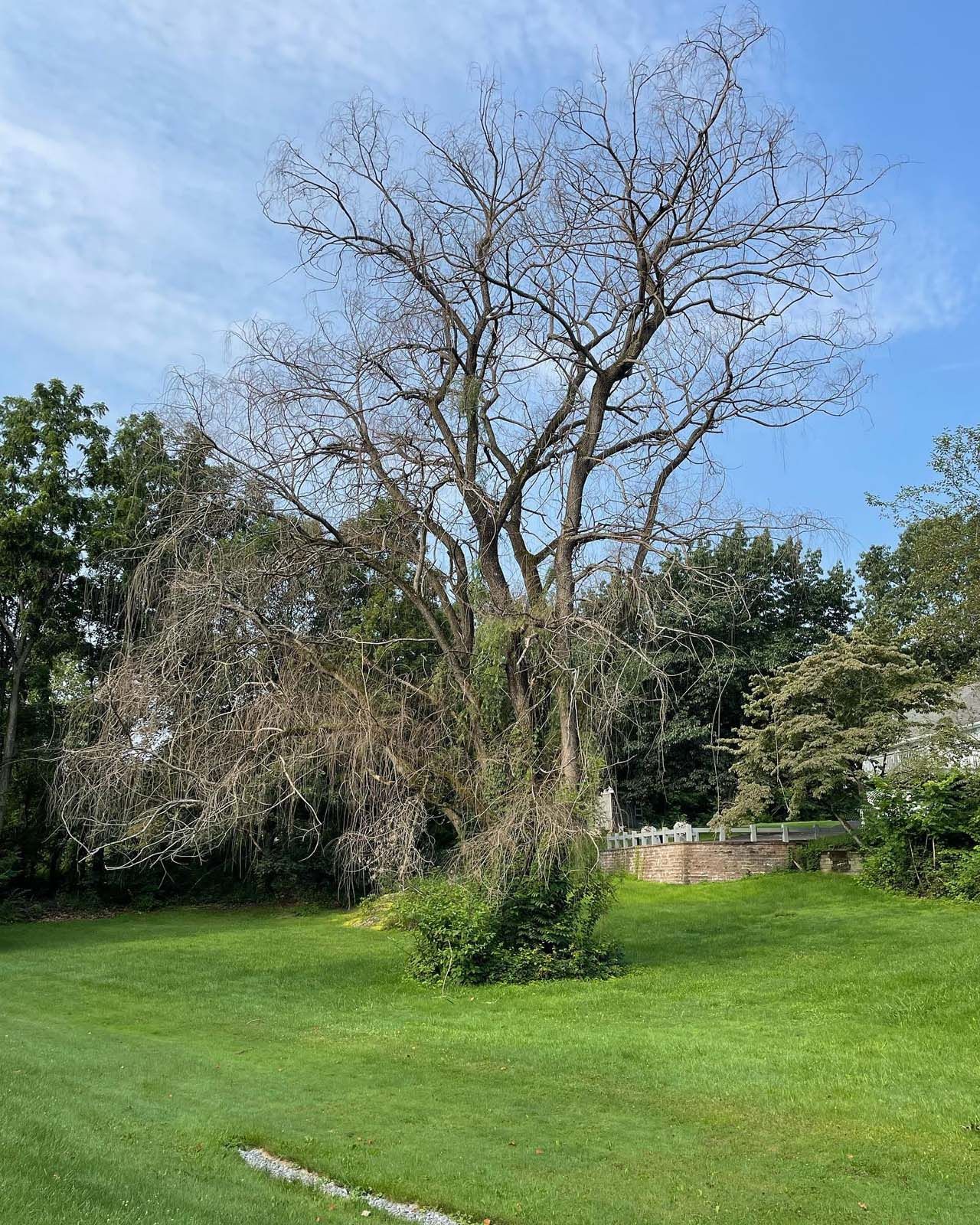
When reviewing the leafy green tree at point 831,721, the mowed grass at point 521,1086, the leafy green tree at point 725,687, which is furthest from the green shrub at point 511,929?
the leafy green tree at point 725,687

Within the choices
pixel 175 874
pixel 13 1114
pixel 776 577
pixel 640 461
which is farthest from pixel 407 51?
pixel 776 577

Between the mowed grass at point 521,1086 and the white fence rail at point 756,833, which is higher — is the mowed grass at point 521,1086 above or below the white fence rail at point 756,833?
below

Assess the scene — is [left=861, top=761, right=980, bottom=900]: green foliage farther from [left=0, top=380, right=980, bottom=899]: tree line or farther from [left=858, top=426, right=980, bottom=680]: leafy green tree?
[left=858, top=426, right=980, bottom=680]: leafy green tree

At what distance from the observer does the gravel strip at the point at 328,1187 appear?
5.06 m

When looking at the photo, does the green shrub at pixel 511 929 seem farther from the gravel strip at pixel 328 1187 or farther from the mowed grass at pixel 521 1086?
the gravel strip at pixel 328 1187

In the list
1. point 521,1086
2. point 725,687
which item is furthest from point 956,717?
point 521,1086

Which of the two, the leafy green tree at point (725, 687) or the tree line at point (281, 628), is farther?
the leafy green tree at point (725, 687)

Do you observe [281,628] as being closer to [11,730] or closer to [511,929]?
[511,929]

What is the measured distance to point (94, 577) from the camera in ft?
68.8

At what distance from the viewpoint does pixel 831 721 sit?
22.6 meters

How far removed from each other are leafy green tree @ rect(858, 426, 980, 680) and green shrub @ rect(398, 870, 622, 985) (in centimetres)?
1319

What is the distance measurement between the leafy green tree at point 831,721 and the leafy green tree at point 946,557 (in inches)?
43.4

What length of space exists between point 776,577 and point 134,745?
23158mm

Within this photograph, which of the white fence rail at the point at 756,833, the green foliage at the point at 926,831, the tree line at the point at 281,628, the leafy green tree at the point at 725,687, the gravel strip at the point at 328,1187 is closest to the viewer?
the gravel strip at the point at 328,1187
